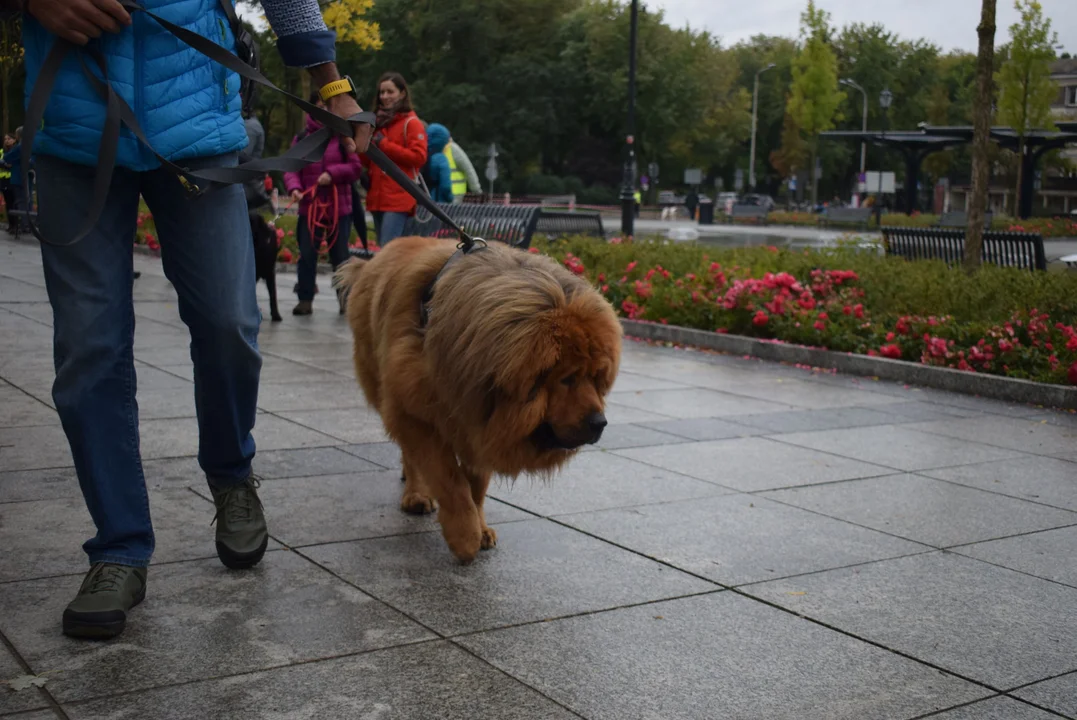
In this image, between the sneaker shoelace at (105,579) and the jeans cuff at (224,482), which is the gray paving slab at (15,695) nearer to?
the sneaker shoelace at (105,579)

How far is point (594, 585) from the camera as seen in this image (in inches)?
166

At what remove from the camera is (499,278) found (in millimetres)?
4004

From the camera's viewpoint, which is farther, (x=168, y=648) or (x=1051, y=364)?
(x=1051, y=364)

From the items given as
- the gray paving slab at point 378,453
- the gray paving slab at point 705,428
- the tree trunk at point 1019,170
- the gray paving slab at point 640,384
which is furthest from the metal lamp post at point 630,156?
the gray paving slab at point 378,453

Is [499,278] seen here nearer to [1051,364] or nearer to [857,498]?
[857,498]

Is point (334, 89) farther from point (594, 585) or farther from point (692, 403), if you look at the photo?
point (692, 403)

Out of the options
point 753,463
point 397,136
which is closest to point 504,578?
point 753,463

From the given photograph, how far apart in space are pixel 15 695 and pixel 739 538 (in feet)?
Answer: 9.11

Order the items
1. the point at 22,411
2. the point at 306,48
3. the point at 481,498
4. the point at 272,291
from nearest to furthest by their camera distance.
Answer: the point at 306,48, the point at 481,498, the point at 22,411, the point at 272,291

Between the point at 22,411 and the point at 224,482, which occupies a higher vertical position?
the point at 224,482

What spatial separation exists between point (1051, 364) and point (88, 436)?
291 inches

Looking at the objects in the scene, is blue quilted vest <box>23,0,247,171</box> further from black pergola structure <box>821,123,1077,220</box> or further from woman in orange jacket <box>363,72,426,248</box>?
black pergola structure <box>821,123,1077,220</box>

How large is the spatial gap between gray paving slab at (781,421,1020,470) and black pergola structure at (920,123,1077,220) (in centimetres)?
3300

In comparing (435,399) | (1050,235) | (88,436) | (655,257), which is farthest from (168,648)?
(1050,235)
